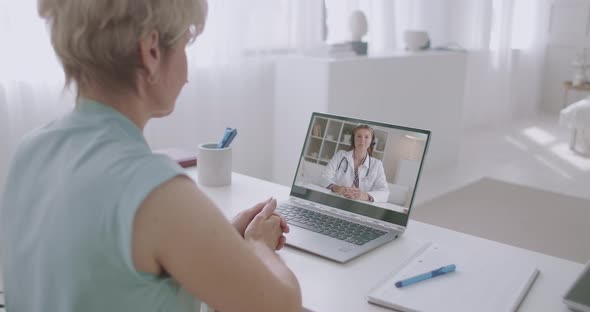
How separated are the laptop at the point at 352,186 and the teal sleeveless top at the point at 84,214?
1.49ft

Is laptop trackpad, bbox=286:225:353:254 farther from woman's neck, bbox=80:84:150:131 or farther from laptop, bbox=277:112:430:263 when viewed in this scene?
woman's neck, bbox=80:84:150:131

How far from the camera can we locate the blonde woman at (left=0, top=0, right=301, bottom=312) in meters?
0.71

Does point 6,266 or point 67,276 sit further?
point 6,266

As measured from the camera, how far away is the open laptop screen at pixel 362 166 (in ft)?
4.11

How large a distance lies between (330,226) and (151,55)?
637mm

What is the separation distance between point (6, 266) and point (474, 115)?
208 inches

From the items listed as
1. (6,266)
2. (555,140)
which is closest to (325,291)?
(6,266)

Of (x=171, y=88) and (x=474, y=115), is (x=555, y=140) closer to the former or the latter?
(x=474, y=115)

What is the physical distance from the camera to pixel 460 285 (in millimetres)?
1026

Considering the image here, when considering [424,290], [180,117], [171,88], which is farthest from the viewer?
[180,117]

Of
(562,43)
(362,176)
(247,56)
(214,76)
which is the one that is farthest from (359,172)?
(562,43)

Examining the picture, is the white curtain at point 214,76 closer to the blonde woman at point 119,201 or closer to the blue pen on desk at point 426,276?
Result: the blonde woman at point 119,201

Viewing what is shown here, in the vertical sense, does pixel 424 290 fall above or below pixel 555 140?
above

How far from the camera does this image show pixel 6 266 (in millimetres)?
Result: 866
